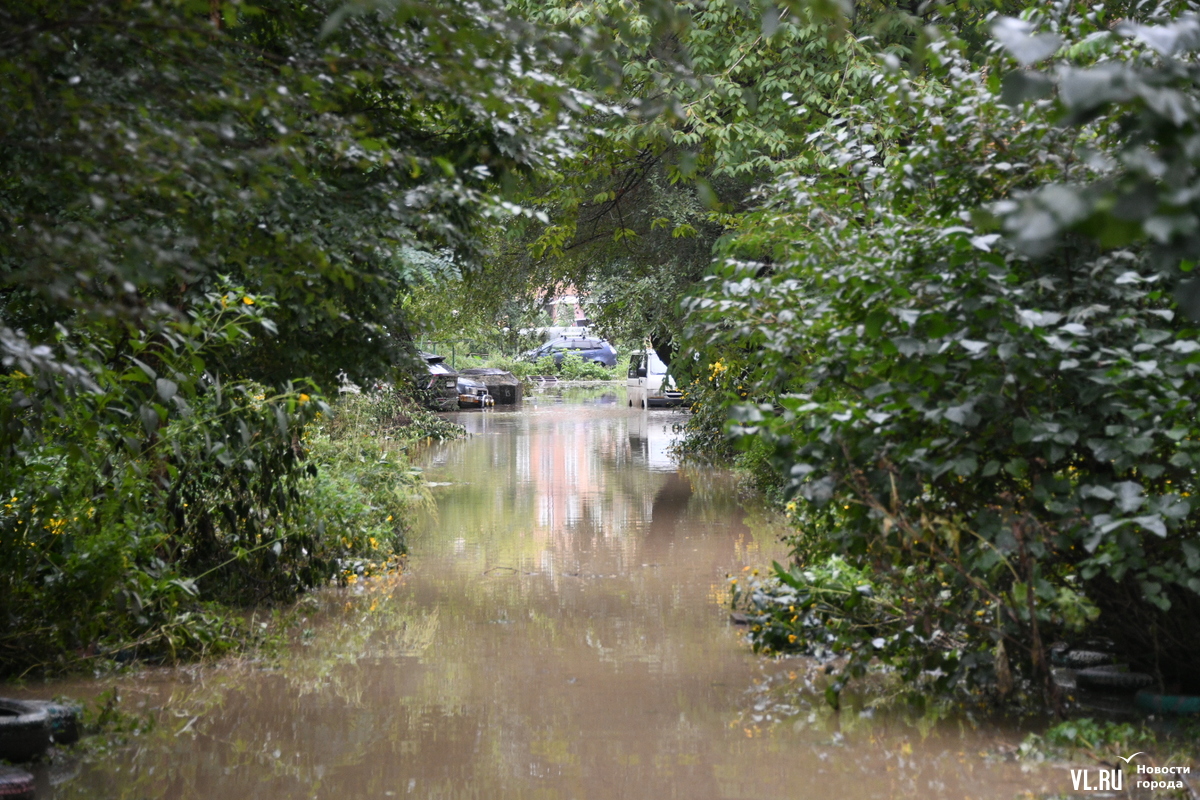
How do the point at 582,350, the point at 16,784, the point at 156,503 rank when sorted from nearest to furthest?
the point at 16,784 < the point at 156,503 < the point at 582,350

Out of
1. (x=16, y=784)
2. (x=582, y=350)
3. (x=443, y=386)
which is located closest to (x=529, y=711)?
(x=16, y=784)

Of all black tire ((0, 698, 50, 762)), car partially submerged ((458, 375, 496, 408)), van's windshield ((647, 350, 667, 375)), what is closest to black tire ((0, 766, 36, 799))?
black tire ((0, 698, 50, 762))

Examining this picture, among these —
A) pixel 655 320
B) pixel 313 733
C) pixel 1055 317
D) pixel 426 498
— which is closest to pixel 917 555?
pixel 1055 317

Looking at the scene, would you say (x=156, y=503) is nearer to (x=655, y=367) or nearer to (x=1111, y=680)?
(x=1111, y=680)

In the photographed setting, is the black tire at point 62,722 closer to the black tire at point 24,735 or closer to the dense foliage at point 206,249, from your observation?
the black tire at point 24,735

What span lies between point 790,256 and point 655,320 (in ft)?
34.4

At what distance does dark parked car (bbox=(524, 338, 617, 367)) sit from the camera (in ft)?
176

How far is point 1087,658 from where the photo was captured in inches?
267

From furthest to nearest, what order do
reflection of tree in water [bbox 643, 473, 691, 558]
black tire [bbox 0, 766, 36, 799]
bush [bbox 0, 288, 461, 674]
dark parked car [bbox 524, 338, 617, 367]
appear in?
dark parked car [bbox 524, 338, 617, 367] → reflection of tree in water [bbox 643, 473, 691, 558] → bush [bbox 0, 288, 461, 674] → black tire [bbox 0, 766, 36, 799]

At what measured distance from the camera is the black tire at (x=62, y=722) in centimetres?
579

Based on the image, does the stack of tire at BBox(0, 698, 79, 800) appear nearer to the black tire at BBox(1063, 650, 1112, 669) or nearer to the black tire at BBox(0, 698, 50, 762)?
the black tire at BBox(0, 698, 50, 762)

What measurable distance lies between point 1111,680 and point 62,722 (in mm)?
5481

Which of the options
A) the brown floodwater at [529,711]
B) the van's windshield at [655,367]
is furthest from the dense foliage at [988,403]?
the van's windshield at [655,367]

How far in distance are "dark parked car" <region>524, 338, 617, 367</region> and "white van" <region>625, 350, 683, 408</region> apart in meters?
17.1
